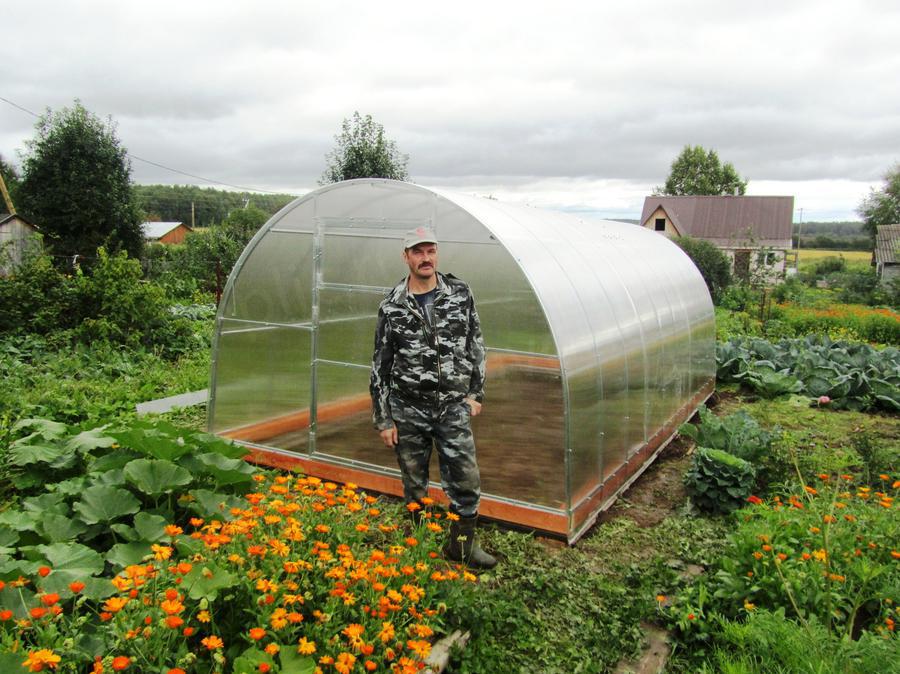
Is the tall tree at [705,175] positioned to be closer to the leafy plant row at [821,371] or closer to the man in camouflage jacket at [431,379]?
the leafy plant row at [821,371]

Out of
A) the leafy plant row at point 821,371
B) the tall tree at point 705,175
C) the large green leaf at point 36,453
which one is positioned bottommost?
the leafy plant row at point 821,371

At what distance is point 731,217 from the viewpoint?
4997 cm

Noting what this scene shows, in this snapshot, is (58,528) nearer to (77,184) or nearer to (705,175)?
(77,184)

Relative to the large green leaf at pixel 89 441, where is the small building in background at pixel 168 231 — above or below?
above

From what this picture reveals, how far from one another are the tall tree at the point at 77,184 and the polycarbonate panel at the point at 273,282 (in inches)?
660

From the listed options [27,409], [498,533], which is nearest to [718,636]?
[498,533]

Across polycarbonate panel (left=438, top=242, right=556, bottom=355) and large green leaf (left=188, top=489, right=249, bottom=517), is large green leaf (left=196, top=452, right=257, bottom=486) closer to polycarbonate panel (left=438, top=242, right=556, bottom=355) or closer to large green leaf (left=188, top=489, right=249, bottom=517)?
large green leaf (left=188, top=489, right=249, bottom=517)

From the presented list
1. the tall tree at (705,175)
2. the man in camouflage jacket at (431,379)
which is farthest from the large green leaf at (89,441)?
the tall tree at (705,175)

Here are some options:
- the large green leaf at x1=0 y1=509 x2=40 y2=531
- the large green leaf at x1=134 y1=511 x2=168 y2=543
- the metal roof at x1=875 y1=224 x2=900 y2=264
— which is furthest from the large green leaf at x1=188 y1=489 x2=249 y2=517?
the metal roof at x1=875 y1=224 x2=900 y2=264

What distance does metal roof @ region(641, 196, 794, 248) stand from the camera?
1916 inches

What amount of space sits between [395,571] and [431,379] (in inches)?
57.3

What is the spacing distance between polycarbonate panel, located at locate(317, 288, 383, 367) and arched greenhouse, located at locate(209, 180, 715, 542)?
1cm

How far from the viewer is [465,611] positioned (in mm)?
3643

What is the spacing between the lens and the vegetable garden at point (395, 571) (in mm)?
2834
